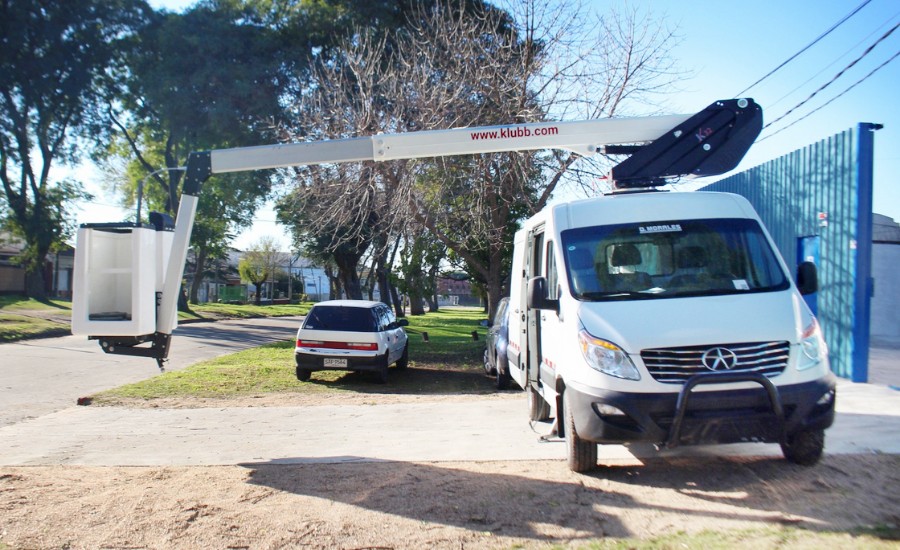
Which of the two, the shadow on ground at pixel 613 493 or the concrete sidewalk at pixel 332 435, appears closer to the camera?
the shadow on ground at pixel 613 493

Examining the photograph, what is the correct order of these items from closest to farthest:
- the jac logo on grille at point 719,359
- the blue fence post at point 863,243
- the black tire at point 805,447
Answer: the jac logo on grille at point 719,359
the black tire at point 805,447
the blue fence post at point 863,243

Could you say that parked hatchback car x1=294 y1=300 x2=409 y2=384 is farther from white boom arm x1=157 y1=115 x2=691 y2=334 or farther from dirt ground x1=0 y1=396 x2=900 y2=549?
dirt ground x1=0 y1=396 x2=900 y2=549

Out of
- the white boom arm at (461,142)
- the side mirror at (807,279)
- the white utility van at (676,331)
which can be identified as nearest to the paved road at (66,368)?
the white boom arm at (461,142)

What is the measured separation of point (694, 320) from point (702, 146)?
3.03 meters

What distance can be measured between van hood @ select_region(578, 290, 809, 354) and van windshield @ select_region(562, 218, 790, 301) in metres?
0.19

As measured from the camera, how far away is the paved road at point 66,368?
11.6m

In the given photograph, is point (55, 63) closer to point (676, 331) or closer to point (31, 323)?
point (31, 323)

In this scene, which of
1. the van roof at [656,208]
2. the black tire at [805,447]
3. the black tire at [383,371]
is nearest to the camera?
the black tire at [805,447]

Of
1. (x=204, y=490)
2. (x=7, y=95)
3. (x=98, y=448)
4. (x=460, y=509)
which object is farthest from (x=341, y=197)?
(x=7, y=95)

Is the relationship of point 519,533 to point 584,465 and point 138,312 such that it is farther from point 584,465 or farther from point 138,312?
point 138,312

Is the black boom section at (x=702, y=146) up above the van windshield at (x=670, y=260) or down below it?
above

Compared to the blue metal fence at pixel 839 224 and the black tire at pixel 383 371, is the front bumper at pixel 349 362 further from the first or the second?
the blue metal fence at pixel 839 224

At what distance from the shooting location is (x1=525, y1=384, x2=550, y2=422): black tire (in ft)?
25.8

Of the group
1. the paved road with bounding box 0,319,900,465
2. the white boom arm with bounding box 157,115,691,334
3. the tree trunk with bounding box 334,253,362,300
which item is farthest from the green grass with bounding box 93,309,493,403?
the tree trunk with bounding box 334,253,362,300
